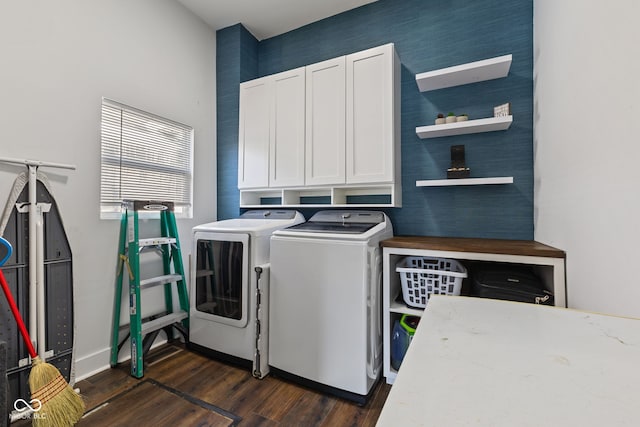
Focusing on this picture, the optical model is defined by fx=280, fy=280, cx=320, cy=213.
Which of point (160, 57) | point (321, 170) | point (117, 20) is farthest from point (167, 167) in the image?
point (321, 170)

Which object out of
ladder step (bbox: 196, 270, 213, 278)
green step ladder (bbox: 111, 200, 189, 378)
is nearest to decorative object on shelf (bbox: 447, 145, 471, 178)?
ladder step (bbox: 196, 270, 213, 278)

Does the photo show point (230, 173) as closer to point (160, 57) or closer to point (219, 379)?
point (160, 57)

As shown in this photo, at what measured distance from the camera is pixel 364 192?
2.52m

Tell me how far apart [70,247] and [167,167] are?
98 cm

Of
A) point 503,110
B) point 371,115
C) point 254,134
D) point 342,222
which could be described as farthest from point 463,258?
point 254,134

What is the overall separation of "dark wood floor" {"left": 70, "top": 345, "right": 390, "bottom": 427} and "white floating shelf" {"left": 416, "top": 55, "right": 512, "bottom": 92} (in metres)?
2.23

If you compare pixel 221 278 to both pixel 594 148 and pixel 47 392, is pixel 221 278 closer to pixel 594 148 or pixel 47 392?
pixel 47 392

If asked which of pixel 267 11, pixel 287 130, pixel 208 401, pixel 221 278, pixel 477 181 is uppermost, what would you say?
pixel 267 11

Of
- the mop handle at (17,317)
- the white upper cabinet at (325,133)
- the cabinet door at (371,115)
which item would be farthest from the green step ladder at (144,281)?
the cabinet door at (371,115)

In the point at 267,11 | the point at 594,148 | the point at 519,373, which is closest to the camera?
the point at 519,373

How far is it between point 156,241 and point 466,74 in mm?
2651

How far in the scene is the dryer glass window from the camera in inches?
82.0

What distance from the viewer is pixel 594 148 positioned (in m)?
1.07

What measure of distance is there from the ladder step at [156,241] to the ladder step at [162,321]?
0.59 m
